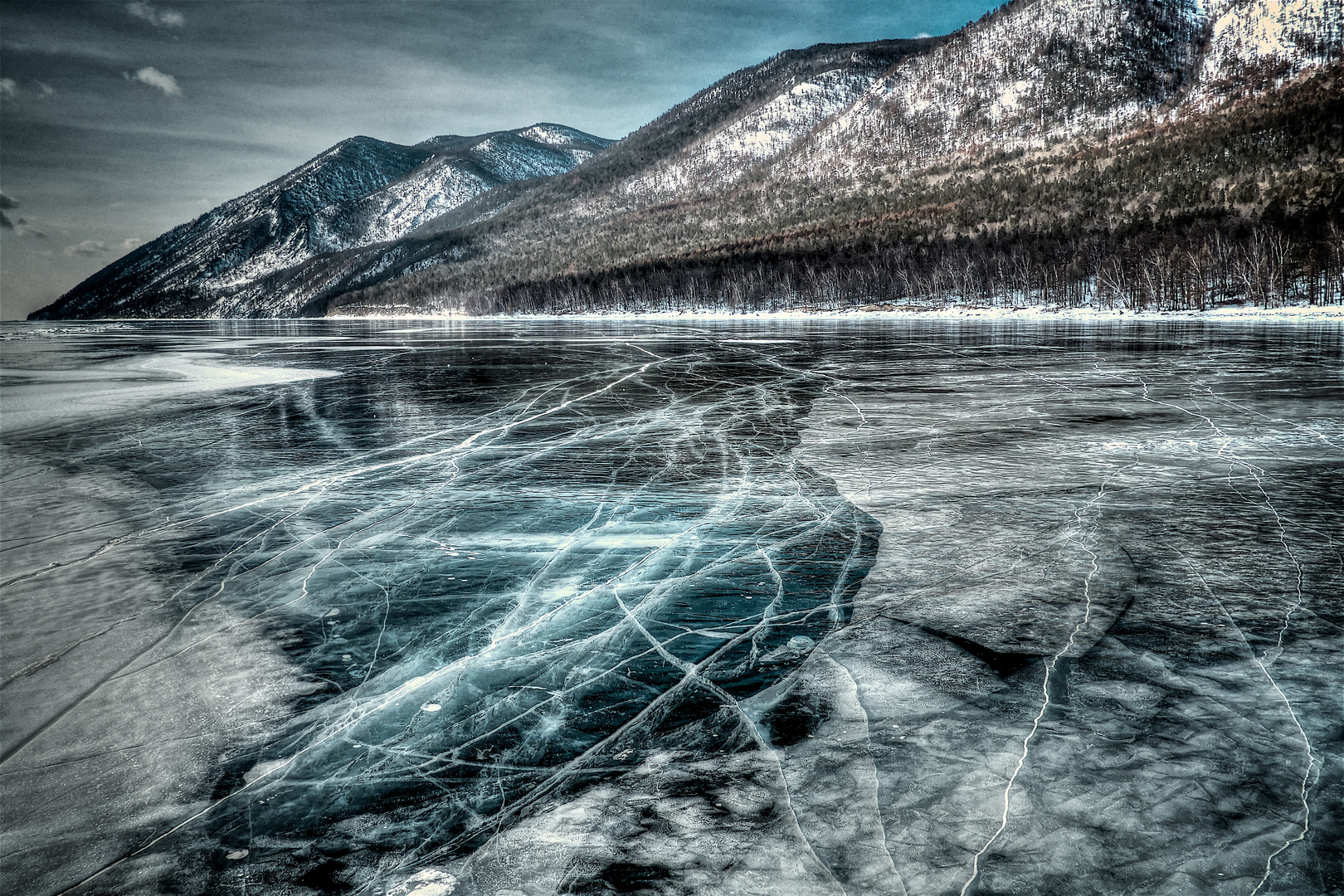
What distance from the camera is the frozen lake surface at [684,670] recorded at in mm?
Result: 2156

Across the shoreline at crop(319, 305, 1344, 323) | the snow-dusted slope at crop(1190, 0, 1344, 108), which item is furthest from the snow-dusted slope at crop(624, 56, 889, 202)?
the shoreline at crop(319, 305, 1344, 323)

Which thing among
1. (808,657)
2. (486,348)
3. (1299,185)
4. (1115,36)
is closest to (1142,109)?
(1115,36)

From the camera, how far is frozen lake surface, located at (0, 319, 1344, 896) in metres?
2.16

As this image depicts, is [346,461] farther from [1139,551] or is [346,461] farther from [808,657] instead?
[1139,551]

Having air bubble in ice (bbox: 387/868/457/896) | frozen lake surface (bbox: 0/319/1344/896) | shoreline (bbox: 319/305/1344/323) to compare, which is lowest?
air bubble in ice (bbox: 387/868/457/896)

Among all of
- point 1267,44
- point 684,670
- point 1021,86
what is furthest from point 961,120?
point 684,670

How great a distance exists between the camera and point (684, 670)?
128 inches

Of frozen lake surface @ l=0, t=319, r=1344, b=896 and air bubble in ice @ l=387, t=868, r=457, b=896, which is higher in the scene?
frozen lake surface @ l=0, t=319, r=1344, b=896

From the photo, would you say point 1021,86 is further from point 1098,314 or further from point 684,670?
point 684,670

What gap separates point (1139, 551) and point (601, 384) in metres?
10.8

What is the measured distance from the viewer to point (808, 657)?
3311 millimetres

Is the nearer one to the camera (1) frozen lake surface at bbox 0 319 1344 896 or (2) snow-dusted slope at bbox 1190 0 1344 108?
(1) frozen lake surface at bbox 0 319 1344 896

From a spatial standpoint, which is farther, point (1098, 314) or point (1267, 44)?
point (1267, 44)

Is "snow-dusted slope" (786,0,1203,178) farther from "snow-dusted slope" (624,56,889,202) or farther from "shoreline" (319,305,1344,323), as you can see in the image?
"shoreline" (319,305,1344,323)
